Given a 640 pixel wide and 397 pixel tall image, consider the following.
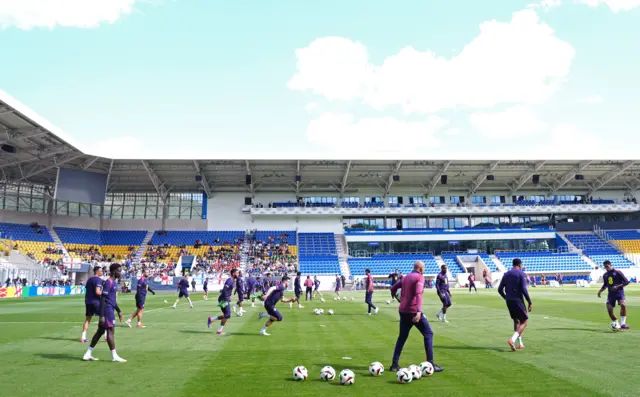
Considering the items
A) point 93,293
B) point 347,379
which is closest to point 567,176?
point 347,379

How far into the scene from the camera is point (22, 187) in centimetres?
6041

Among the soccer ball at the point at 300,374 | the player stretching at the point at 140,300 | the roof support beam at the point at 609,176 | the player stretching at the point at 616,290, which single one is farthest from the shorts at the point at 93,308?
the roof support beam at the point at 609,176

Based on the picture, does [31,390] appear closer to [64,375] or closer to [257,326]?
[64,375]

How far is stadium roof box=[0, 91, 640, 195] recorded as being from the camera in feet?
182

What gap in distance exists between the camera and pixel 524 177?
64.9 m

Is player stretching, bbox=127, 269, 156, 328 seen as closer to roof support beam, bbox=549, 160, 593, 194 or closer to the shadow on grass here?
the shadow on grass

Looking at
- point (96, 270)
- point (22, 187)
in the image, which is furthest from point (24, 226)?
point (96, 270)

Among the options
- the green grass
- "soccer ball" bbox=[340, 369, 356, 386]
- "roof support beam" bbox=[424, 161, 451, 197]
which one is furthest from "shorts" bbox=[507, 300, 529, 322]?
"roof support beam" bbox=[424, 161, 451, 197]

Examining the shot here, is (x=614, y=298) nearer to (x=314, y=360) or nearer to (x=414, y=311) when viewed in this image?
(x=414, y=311)

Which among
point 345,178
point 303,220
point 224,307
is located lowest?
point 224,307

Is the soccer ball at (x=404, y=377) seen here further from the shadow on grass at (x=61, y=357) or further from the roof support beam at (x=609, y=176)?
the roof support beam at (x=609, y=176)

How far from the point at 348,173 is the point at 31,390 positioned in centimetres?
5667

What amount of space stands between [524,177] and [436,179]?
1256 cm

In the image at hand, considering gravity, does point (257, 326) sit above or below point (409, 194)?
below
